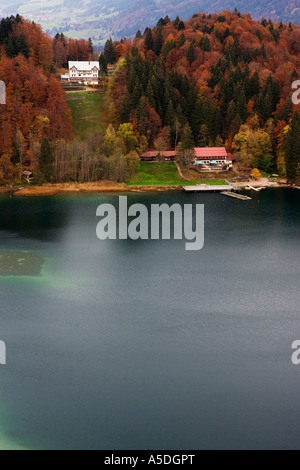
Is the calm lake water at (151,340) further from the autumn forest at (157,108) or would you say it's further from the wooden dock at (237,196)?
the autumn forest at (157,108)

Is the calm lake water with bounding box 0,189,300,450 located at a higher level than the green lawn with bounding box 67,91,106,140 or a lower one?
lower

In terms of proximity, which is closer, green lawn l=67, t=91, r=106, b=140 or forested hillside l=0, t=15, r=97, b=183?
forested hillside l=0, t=15, r=97, b=183

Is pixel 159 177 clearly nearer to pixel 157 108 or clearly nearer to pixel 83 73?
pixel 157 108

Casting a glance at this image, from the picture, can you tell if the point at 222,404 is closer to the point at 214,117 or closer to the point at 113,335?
the point at 113,335

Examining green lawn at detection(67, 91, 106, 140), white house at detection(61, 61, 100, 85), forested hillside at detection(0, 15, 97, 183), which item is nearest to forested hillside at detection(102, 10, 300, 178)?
green lawn at detection(67, 91, 106, 140)

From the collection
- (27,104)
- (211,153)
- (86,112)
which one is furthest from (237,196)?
(27,104)

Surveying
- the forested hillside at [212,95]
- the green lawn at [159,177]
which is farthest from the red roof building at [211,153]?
the green lawn at [159,177]

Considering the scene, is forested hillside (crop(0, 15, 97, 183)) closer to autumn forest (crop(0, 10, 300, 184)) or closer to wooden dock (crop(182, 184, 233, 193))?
autumn forest (crop(0, 10, 300, 184))

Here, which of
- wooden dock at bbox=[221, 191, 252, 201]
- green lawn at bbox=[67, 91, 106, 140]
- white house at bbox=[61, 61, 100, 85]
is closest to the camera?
wooden dock at bbox=[221, 191, 252, 201]
